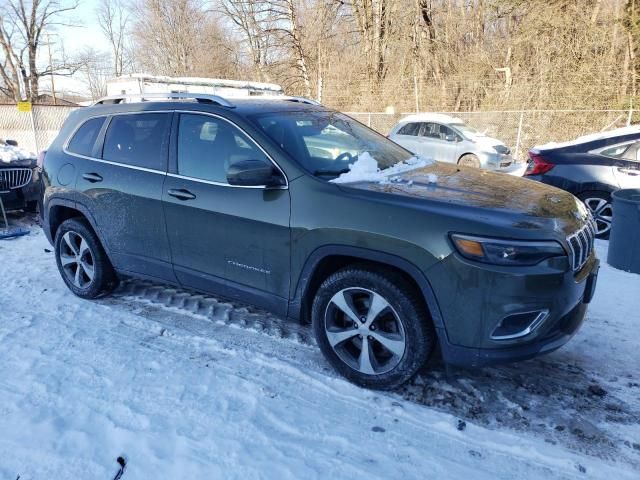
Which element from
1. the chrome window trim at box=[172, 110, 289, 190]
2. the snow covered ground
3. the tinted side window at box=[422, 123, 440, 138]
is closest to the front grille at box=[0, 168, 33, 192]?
the snow covered ground

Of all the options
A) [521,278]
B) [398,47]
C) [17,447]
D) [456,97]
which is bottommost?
[17,447]

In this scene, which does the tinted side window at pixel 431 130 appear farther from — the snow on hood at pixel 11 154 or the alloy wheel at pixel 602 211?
the snow on hood at pixel 11 154

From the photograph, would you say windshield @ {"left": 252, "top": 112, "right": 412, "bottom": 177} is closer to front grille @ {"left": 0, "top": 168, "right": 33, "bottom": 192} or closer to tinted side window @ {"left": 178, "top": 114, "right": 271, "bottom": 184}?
tinted side window @ {"left": 178, "top": 114, "right": 271, "bottom": 184}

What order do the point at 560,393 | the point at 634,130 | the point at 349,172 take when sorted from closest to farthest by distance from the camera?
the point at 560,393, the point at 349,172, the point at 634,130

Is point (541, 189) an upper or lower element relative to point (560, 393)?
upper

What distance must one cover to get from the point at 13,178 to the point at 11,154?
571 mm

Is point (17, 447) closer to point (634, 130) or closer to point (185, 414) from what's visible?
point (185, 414)

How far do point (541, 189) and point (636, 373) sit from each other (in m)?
1.37

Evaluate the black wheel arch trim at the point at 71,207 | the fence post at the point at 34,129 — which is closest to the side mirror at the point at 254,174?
the black wheel arch trim at the point at 71,207

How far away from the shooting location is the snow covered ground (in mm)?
2531

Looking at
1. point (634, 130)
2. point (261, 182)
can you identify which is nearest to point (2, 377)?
point (261, 182)

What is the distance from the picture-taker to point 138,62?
4241 centimetres

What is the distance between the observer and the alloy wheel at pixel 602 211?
260 inches

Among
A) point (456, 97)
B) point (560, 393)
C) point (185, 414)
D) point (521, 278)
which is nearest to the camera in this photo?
point (521, 278)
